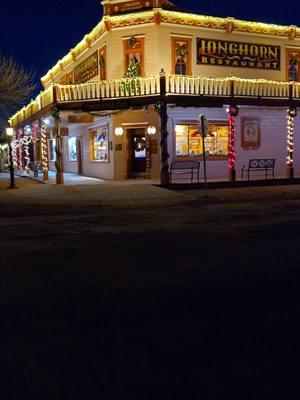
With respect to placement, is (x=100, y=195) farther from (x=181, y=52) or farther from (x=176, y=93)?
(x=181, y=52)

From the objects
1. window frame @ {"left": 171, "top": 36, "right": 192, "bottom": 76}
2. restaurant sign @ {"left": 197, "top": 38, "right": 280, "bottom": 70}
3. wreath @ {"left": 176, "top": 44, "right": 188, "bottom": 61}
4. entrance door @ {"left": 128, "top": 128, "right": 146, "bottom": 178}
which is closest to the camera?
window frame @ {"left": 171, "top": 36, "right": 192, "bottom": 76}

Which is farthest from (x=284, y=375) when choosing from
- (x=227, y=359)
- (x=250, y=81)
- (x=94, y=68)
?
(x=94, y=68)

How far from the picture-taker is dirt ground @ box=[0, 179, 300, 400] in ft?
11.1

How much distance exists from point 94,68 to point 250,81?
28.1 ft

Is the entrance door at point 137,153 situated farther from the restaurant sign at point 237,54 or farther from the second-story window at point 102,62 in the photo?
the restaurant sign at point 237,54

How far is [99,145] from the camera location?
83.7ft

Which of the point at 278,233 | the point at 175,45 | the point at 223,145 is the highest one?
the point at 175,45

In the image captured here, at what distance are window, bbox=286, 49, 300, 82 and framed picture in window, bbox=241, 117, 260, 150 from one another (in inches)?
133

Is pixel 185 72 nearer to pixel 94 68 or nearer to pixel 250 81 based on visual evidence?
pixel 250 81

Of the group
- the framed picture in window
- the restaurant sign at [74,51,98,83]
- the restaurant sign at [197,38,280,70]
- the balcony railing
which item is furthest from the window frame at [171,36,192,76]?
the restaurant sign at [74,51,98,83]

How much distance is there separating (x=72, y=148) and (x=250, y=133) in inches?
513

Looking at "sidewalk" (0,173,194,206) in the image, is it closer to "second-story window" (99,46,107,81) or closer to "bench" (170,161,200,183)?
"bench" (170,161,200,183)

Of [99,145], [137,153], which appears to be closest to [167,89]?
[137,153]

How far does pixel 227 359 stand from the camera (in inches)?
145
